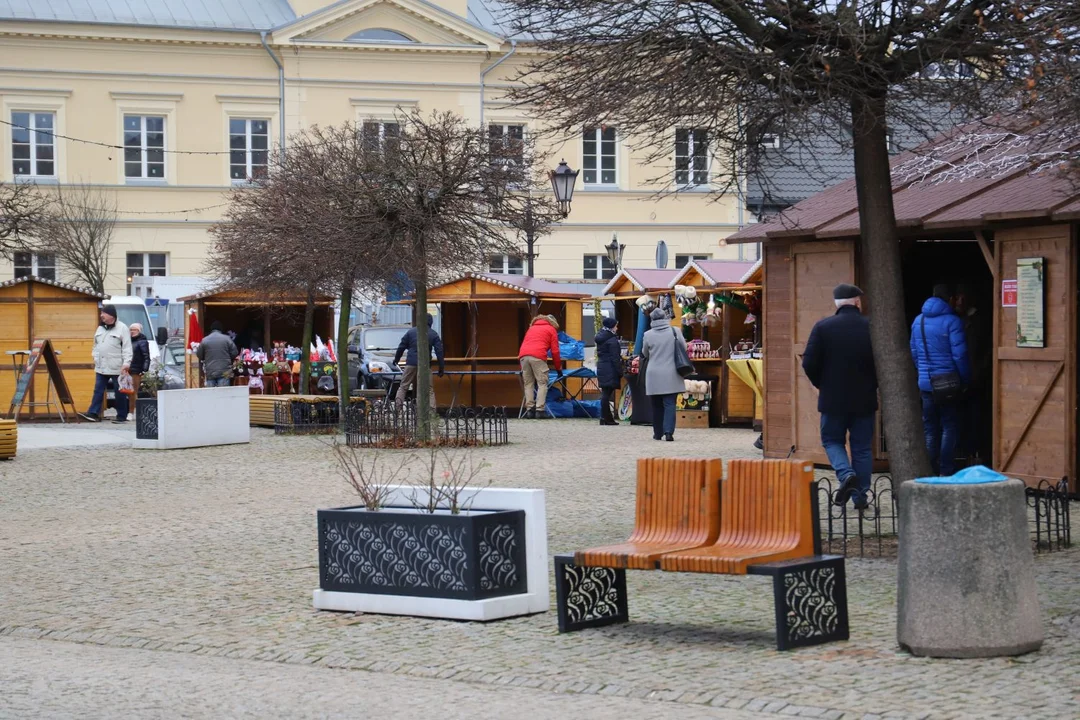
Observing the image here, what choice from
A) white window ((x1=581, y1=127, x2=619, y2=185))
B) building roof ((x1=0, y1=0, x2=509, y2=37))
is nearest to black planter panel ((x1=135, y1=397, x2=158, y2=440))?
building roof ((x1=0, y1=0, x2=509, y2=37))

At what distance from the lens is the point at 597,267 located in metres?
55.2

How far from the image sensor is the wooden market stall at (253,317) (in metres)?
33.2

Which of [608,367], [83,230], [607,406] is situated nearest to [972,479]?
[607,406]

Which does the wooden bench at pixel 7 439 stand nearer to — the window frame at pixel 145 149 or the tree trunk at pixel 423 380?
the tree trunk at pixel 423 380

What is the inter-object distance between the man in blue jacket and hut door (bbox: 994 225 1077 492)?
14.5 inches

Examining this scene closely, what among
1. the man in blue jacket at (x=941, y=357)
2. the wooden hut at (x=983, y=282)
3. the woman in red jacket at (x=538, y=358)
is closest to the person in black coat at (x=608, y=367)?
the woman in red jacket at (x=538, y=358)

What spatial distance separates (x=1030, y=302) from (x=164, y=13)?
41604mm

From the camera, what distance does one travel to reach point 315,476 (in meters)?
18.4

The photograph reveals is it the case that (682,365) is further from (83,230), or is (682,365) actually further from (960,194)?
(83,230)

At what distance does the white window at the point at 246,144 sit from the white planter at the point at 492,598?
4468cm

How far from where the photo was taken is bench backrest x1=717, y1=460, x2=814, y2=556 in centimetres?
855

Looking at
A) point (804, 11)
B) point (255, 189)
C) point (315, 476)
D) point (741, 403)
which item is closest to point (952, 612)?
point (804, 11)

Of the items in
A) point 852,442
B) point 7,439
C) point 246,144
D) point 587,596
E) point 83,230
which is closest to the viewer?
point 587,596

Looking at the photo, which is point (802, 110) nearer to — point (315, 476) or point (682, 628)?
point (682, 628)
